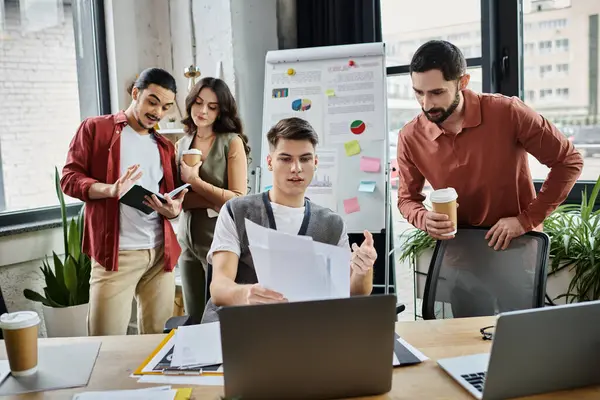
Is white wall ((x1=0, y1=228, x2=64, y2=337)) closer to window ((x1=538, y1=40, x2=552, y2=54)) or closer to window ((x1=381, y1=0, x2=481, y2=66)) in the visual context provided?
window ((x1=381, y1=0, x2=481, y2=66))

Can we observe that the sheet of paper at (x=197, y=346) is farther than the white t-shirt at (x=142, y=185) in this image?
No

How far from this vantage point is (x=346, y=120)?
321 cm

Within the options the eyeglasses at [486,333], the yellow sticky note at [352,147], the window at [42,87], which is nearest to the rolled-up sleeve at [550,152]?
the eyeglasses at [486,333]

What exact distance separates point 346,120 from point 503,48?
973mm

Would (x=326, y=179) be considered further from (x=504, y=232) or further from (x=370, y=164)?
(x=504, y=232)

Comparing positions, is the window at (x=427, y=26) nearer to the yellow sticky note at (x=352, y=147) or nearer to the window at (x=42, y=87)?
the yellow sticky note at (x=352, y=147)

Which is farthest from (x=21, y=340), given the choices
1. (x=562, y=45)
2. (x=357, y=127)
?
(x=562, y=45)

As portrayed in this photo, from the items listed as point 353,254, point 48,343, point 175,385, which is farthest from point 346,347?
point 48,343

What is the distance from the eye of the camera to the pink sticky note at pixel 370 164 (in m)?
3.16

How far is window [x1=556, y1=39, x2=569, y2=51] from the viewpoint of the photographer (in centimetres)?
310

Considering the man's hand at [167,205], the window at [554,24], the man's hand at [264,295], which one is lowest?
the man's hand at [264,295]

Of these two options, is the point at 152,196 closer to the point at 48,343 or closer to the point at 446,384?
→ the point at 48,343

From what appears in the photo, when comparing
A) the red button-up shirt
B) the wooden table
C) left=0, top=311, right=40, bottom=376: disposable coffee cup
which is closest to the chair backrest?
the wooden table

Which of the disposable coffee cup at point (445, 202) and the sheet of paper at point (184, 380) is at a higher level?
the disposable coffee cup at point (445, 202)
